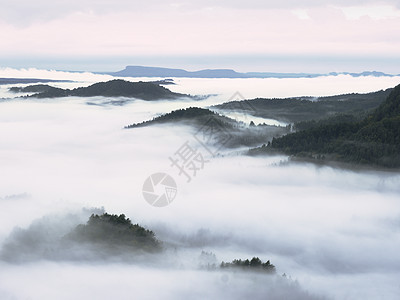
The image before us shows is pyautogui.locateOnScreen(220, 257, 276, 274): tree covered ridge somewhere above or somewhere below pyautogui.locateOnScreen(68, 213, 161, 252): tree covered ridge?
below

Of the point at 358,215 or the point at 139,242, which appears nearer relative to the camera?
the point at 139,242

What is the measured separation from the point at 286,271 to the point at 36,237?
7786cm

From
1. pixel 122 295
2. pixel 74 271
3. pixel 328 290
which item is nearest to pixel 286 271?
pixel 328 290

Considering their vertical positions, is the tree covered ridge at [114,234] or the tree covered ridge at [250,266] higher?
the tree covered ridge at [114,234]

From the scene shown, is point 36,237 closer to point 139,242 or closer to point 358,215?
point 139,242

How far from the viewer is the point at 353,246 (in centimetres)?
15662

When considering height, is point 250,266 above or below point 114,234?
below

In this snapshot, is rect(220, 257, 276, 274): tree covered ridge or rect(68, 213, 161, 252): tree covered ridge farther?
rect(220, 257, 276, 274): tree covered ridge

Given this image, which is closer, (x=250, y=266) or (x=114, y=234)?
(x=114, y=234)

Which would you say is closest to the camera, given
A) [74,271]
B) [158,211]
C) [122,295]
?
[122,295]

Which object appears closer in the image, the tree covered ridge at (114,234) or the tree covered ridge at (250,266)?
the tree covered ridge at (114,234)

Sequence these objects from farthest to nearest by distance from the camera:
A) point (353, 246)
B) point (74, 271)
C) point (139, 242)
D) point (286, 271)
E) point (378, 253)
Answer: point (353, 246)
point (378, 253)
point (286, 271)
point (139, 242)
point (74, 271)

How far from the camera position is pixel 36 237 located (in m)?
127

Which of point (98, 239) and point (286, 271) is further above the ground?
point (98, 239)
